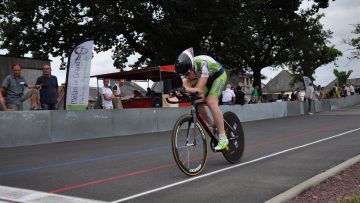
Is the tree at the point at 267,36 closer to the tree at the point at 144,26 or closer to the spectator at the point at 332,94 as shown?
the tree at the point at 144,26

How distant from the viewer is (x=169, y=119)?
691 inches

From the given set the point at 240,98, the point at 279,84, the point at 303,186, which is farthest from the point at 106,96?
the point at 279,84

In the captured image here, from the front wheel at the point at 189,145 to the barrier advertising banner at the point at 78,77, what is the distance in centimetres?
809

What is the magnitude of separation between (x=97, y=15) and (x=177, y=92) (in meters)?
24.9

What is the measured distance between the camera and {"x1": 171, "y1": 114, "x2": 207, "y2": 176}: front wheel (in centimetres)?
614

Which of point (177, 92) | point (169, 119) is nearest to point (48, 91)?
point (169, 119)

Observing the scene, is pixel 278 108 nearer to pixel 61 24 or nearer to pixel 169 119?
pixel 169 119

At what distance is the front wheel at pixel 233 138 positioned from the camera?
288 inches

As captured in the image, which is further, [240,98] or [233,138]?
[240,98]

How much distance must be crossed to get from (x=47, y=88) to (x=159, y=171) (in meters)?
7.10

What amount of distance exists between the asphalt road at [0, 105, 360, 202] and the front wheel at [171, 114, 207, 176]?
6.8 inches

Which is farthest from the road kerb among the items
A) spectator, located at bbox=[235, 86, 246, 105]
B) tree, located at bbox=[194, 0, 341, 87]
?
tree, located at bbox=[194, 0, 341, 87]

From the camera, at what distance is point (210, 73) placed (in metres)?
6.71

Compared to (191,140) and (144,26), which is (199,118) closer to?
(191,140)
